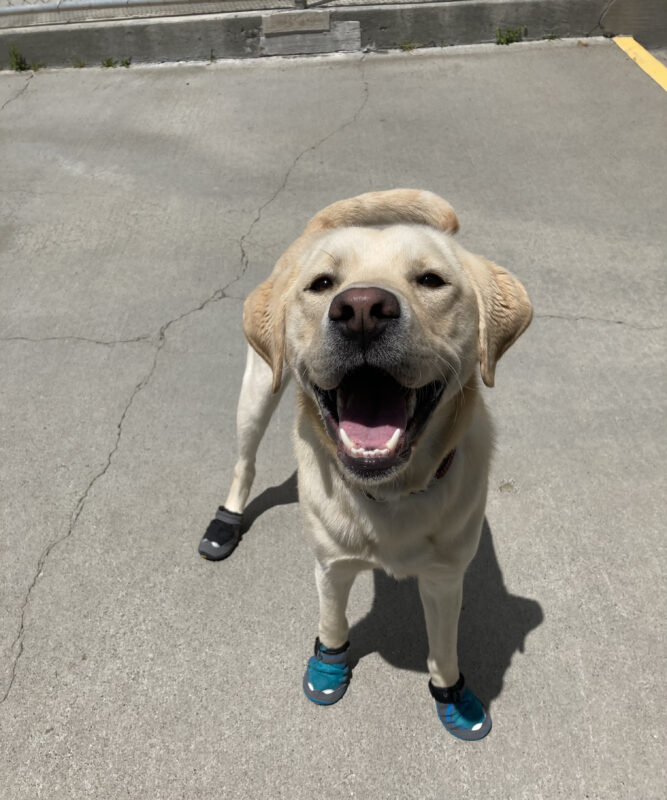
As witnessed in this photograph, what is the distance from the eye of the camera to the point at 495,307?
6.13 ft

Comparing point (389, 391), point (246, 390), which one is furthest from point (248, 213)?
point (389, 391)

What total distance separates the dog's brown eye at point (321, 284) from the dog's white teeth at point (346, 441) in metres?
0.40

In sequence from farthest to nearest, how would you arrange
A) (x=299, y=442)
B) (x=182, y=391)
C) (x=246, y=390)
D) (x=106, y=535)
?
(x=182, y=391)
(x=106, y=535)
(x=246, y=390)
(x=299, y=442)

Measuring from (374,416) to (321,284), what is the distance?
40 cm

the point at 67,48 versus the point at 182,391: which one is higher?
the point at 67,48

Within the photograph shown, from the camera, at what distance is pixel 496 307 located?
6.14 feet

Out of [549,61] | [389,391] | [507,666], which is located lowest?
[507,666]

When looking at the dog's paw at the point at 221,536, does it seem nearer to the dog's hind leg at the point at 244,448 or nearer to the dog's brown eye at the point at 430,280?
the dog's hind leg at the point at 244,448

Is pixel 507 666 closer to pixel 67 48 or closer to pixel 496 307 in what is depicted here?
pixel 496 307

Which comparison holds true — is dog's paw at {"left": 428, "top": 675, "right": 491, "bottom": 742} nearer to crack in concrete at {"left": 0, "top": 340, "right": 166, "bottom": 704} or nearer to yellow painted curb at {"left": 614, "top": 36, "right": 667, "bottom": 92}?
crack in concrete at {"left": 0, "top": 340, "right": 166, "bottom": 704}

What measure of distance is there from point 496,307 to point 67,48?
6.45 metres

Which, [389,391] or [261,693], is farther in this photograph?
[261,693]

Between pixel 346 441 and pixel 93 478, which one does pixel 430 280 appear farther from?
pixel 93 478

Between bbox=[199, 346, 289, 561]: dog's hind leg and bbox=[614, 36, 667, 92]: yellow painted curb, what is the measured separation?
202 inches
